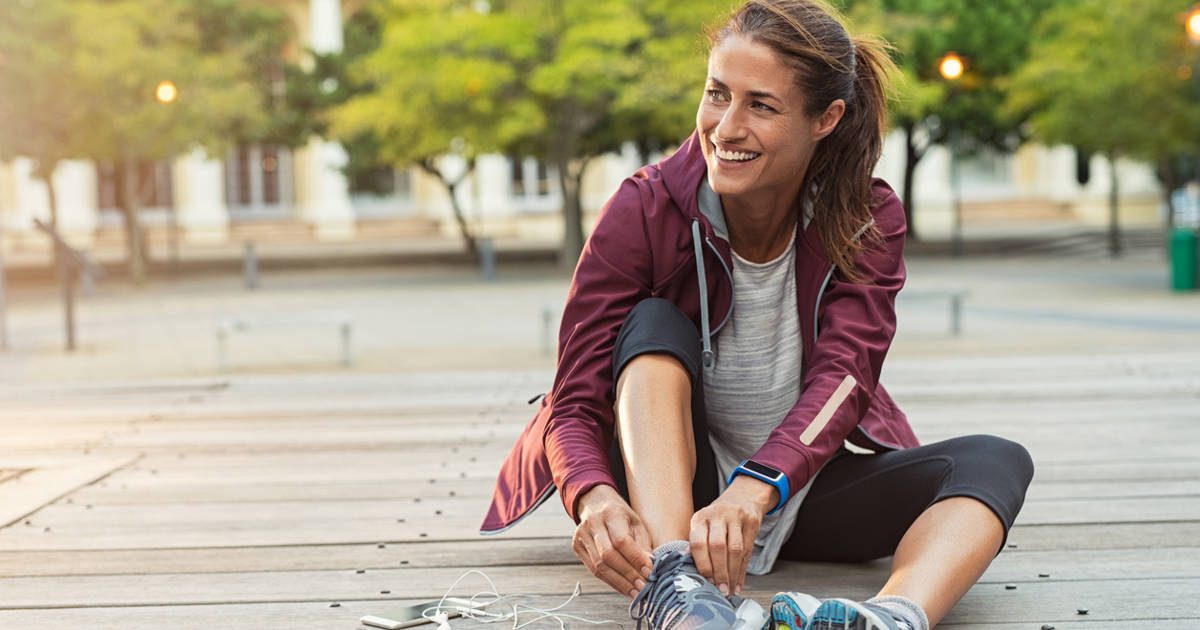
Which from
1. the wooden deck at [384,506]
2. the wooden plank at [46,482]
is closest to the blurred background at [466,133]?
the wooden deck at [384,506]

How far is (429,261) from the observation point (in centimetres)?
3142

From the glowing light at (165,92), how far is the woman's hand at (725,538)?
2398cm

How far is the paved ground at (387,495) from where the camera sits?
3209 mm

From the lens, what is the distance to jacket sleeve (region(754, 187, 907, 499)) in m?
2.89

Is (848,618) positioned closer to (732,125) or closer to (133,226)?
(732,125)

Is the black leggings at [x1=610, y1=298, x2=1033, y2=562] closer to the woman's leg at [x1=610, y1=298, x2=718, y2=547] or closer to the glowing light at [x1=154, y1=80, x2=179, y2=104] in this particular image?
the woman's leg at [x1=610, y1=298, x2=718, y2=547]

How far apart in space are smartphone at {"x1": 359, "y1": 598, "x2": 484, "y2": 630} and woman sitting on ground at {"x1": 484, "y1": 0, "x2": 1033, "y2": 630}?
23 cm

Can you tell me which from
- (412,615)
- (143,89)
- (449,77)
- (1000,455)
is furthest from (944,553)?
(143,89)

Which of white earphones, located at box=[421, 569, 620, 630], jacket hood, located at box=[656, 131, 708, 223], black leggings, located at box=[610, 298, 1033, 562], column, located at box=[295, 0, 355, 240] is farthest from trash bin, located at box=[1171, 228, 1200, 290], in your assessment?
column, located at box=[295, 0, 355, 240]

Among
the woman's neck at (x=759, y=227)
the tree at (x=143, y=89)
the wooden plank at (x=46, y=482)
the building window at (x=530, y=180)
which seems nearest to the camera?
the woman's neck at (x=759, y=227)

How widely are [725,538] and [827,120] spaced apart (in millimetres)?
943

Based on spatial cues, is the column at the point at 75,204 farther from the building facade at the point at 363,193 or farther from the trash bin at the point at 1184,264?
the trash bin at the point at 1184,264

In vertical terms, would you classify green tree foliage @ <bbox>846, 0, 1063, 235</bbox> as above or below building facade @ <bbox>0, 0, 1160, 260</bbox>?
above

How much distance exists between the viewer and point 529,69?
2403 cm
